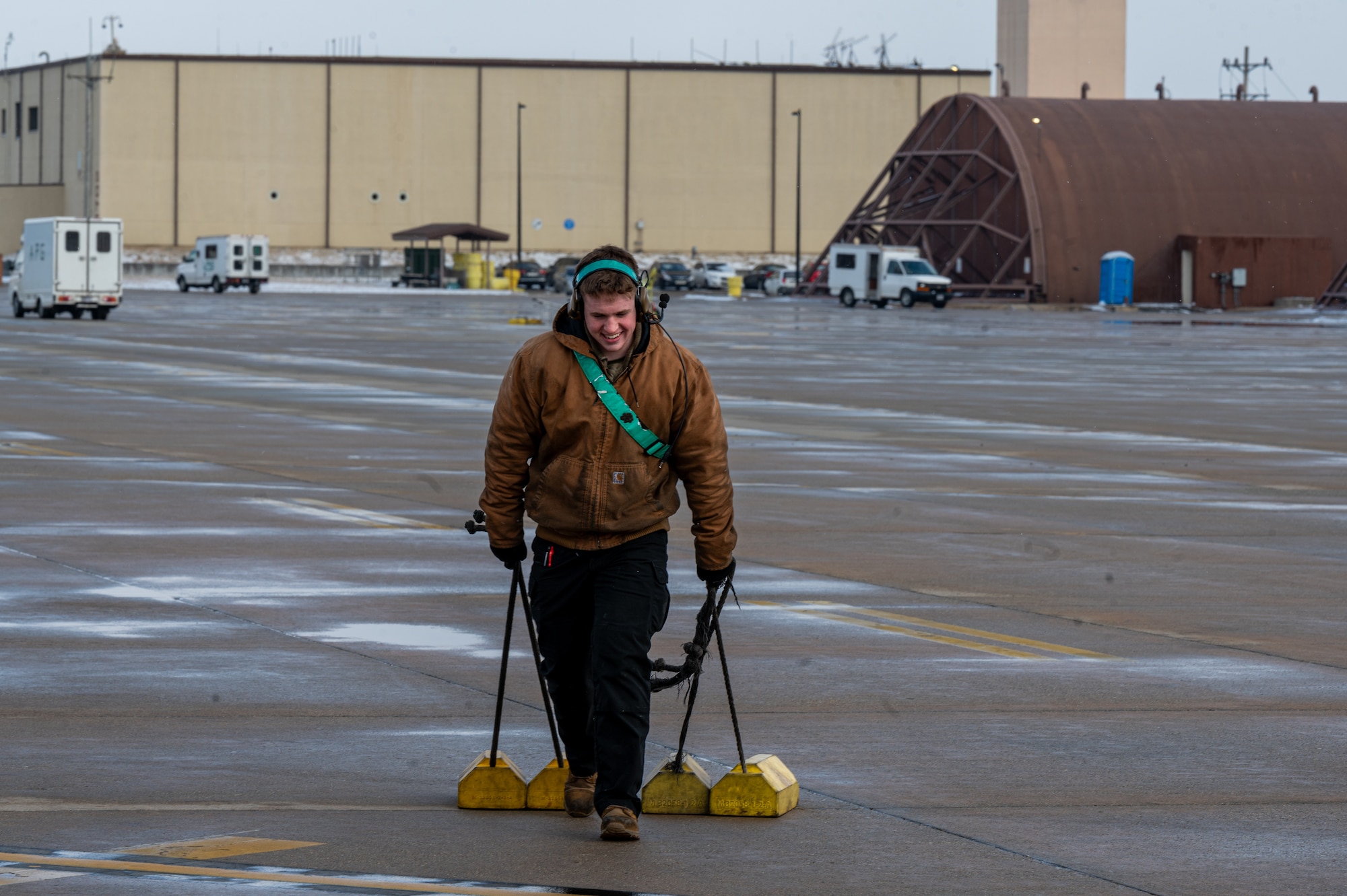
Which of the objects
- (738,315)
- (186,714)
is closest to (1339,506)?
(186,714)

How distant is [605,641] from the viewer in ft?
22.1

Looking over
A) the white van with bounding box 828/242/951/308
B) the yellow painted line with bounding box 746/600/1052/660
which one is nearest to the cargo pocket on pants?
the yellow painted line with bounding box 746/600/1052/660

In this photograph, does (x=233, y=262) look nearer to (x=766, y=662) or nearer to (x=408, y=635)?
(x=408, y=635)

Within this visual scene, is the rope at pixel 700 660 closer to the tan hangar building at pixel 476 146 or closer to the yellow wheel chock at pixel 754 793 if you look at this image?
the yellow wheel chock at pixel 754 793

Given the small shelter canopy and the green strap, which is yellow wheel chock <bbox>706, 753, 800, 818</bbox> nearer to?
the green strap

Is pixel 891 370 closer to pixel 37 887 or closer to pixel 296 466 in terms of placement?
pixel 296 466

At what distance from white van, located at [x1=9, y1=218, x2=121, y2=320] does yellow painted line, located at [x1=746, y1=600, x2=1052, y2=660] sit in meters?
49.6

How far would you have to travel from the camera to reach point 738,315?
68.7 m

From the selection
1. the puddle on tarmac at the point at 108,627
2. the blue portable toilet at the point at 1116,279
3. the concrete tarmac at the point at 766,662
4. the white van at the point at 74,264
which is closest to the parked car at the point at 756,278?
the blue portable toilet at the point at 1116,279

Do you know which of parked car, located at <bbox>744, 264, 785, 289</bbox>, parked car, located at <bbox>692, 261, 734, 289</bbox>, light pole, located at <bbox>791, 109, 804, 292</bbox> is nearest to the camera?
parked car, located at <bbox>744, 264, 785, 289</bbox>

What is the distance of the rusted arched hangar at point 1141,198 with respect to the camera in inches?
3265

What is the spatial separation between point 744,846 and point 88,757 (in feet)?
8.23

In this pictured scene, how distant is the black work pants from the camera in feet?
22.0

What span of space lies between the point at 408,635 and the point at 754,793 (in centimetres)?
383
